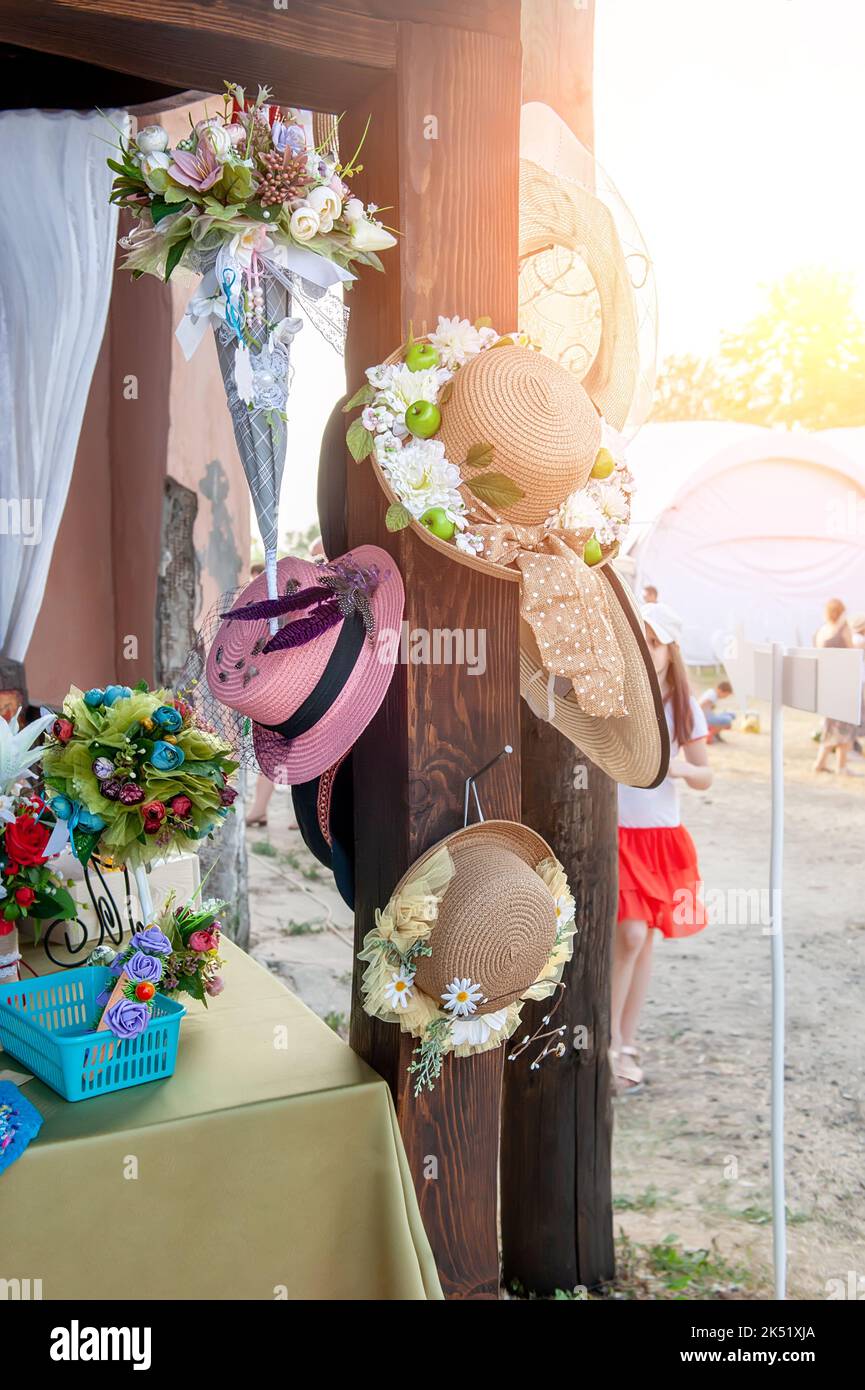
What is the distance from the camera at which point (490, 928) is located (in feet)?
5.69

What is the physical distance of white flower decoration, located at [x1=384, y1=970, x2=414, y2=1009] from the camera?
173 centimetres

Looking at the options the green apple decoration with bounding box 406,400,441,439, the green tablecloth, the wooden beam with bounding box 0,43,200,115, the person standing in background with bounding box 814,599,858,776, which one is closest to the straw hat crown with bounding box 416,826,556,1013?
the green tablecloth

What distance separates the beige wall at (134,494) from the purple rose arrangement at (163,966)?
3.01 metres

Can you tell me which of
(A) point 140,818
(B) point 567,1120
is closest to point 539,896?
(A) point 140,818

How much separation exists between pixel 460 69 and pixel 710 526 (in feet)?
27.1

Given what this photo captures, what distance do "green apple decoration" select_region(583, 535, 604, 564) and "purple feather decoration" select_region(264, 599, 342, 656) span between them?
467 millimetres

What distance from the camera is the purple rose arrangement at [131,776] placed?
→ 1.65 m

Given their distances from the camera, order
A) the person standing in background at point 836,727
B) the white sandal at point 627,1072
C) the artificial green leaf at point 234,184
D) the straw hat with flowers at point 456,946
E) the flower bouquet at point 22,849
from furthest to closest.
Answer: the person standing in background at point 836,727 → the white sandal at point 627,1072 → the flower bouquet at point 22,849 → the straw hat with flowers at point 456,946 → the artificial green leaf at point 234,184

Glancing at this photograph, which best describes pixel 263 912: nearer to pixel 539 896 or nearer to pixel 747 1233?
pixel 747 1233

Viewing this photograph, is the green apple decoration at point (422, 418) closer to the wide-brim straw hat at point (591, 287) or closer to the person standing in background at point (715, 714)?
the wide-brim straw hat at point (591, 287)

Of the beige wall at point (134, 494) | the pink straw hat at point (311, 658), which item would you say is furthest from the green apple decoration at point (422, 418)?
the beige wall at point (134, 494)

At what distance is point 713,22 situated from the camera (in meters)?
11.7

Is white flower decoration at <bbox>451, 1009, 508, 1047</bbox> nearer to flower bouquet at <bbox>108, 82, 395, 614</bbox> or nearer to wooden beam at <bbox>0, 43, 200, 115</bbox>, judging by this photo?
flower bouquet at <bbox>108, 82, 395, 614</bbox>

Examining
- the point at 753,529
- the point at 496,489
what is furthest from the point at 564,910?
the point at 753,529
